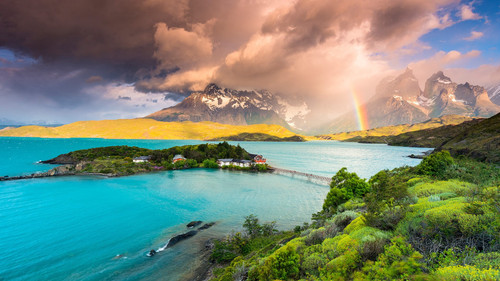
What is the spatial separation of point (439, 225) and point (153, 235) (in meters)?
37.6

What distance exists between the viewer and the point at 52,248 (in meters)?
29.7

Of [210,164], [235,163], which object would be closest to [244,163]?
[235,163]

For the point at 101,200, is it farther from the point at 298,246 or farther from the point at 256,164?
the point at 256,164

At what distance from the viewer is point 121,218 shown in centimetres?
4156

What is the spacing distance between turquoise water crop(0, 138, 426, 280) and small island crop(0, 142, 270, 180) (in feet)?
36.9

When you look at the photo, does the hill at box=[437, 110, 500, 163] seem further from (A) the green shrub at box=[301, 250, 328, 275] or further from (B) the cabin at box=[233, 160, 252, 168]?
(B) the cabin at box=[233, 160, 252, 168]

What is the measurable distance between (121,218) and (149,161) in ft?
254

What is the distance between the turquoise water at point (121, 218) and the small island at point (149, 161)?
11252 mm

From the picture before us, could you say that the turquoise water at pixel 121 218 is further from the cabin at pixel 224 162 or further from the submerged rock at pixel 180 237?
the cabin at pixel 224 162

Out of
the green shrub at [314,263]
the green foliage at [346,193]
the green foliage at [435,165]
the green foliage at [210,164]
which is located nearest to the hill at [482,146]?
the green foliage at [435,165]

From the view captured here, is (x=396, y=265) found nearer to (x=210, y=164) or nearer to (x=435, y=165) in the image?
(x=435, y=165)

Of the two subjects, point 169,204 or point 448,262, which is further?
point 169,204

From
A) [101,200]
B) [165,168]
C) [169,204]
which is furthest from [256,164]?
[101,200]

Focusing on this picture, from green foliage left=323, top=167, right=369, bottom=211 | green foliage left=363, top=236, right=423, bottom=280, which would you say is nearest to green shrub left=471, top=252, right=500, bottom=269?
green foliage left=363, top=236, right=423, bottom=280
